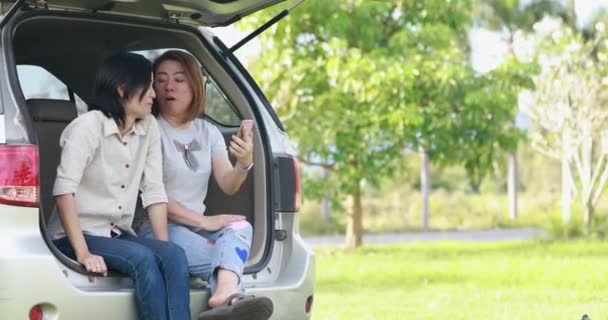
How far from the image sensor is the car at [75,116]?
14.5 feet

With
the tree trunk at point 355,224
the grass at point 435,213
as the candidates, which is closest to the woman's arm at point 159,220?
the tree trunk at point 355,224

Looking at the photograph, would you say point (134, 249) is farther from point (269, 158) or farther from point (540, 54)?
point (540, 54)

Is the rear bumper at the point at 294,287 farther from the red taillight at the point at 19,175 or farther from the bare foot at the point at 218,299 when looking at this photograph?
the red taillight at the point at 19,175

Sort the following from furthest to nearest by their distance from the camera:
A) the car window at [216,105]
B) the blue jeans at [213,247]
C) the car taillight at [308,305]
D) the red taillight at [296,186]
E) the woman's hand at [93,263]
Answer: the car window at [216,105] < the red taillight at [296,186] < the car taillight at [308,305] < the blue jeans at [213,247] < the woman's hand at [93,263]

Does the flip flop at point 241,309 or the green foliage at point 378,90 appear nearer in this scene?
the flip flop at point 241,309

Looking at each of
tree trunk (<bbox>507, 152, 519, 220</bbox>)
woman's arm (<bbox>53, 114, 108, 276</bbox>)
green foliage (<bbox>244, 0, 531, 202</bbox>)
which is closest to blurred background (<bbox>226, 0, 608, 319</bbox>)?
green foliage (<bbox>244, 0, 531, 202</bbox>)

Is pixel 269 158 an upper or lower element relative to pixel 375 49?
lower

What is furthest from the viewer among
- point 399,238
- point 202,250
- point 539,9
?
point 539,9

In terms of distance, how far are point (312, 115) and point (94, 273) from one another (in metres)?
12.3

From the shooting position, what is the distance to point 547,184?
124 feet

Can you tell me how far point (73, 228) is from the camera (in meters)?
4.68

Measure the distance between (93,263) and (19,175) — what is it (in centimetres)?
43

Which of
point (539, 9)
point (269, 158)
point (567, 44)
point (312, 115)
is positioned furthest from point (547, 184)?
point (269, 158)

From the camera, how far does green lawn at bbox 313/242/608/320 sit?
894cm
